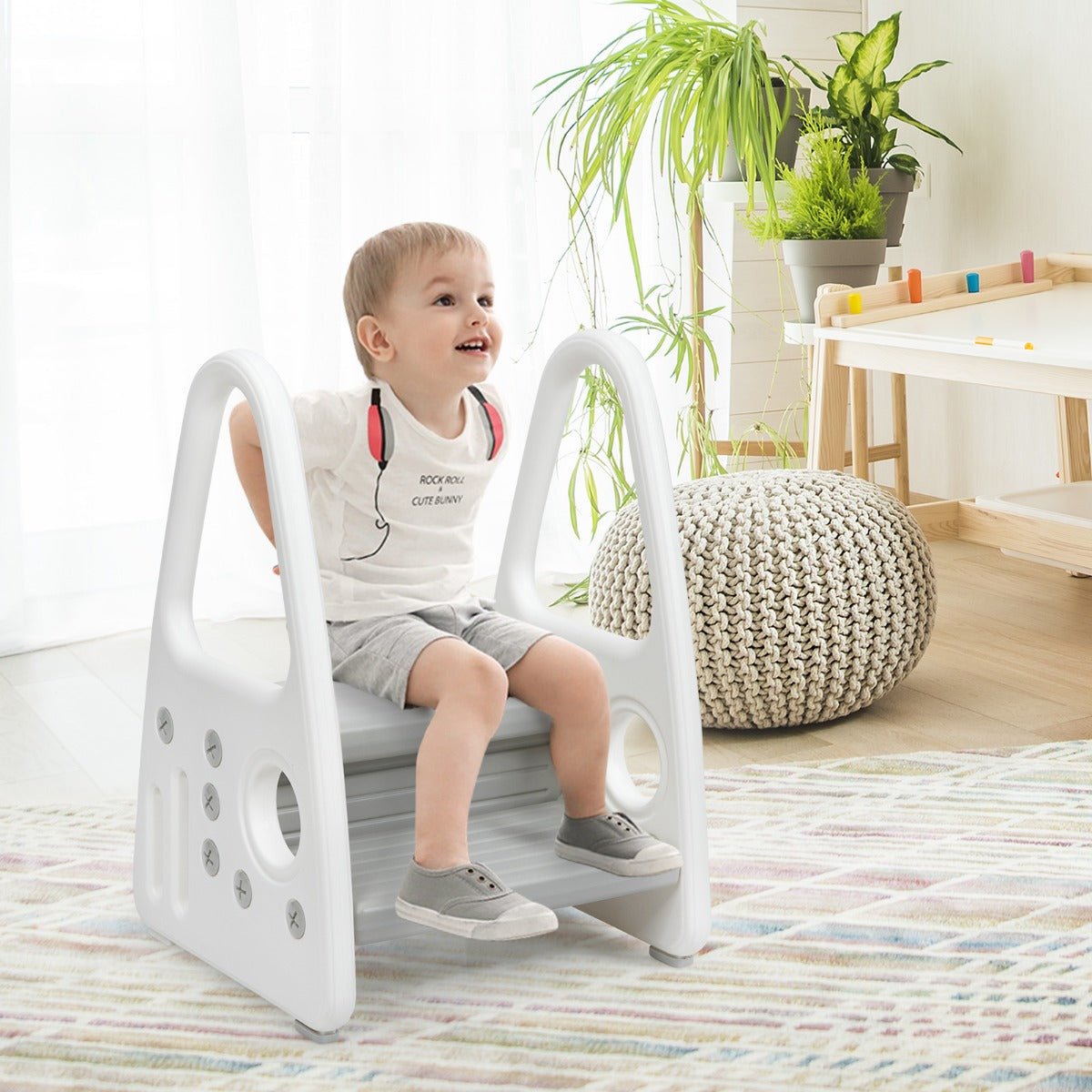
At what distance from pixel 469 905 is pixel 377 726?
19 centimetres

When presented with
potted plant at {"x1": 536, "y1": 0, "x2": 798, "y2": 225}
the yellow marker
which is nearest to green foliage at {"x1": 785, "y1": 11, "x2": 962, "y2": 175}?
potted plant at {"x1": 536, "y1": 0, "x2": 798, "y2": 225}

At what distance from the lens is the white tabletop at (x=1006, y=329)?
2.20 meters

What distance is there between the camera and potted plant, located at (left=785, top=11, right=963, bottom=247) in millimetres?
3049

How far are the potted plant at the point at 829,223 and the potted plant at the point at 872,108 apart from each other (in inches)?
Answer: 6.3

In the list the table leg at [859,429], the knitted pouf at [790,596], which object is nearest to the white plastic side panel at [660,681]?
the knitted pouf at [790,596]

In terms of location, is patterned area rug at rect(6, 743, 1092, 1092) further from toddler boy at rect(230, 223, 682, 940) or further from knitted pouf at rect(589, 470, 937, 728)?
knitted pouf at rect(589, 470, 937, 728)

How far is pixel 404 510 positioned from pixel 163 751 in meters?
0.34

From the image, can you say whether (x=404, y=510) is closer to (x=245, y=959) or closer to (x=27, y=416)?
(x=245, y=959)

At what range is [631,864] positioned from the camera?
1.39m

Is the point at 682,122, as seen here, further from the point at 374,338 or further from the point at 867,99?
the point at 374,338

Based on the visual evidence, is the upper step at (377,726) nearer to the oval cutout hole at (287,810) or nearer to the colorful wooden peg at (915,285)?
the oval cutout hole at (287,810)

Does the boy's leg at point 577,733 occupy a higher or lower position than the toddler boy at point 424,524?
lower

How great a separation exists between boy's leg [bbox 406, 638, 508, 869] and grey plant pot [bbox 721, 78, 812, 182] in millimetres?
1816

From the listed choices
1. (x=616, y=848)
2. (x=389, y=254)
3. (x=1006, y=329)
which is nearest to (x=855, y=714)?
(x=1006, y=329)
